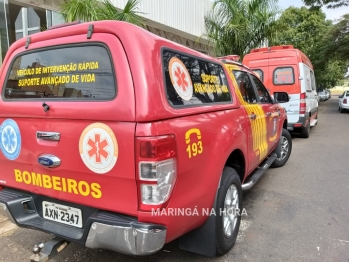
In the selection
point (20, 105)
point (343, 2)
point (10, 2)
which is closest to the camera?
point (20, 105)

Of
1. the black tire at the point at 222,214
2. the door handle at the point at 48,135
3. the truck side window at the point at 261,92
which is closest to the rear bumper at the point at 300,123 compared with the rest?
the truck side window at the point at 261,92

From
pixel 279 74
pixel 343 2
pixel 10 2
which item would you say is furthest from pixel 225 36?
pixel 343 2

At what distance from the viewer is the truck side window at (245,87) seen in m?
3.45

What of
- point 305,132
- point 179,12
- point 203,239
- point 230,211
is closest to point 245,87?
point 230,211

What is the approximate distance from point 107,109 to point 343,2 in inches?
851

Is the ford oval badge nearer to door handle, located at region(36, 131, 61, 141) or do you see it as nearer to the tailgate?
the tailgate

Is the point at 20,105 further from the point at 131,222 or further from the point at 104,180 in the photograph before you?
the point at 131,222

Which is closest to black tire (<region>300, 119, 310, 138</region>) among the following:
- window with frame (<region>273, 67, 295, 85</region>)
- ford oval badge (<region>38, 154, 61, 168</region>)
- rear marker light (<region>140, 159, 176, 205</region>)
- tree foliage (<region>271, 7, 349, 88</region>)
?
window with frame (<region>273, 67, 295, 85</region>)

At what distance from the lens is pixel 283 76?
27.2 feet

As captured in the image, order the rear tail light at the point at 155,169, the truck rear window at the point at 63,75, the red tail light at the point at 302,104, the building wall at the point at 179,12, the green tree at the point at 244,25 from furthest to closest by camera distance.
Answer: the green tree at the point at 244,25 → the building wall at the point at 179,12 → the red tail light at the point at 302,104 → the truck rear window at the point at 63,75 → the rear tail light at the point at 155,169

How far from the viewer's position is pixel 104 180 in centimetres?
197

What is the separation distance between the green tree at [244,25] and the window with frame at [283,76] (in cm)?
281

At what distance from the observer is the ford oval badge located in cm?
212

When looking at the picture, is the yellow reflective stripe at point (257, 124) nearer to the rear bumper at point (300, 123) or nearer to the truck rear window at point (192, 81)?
the truck rear window at point (192, 81)
